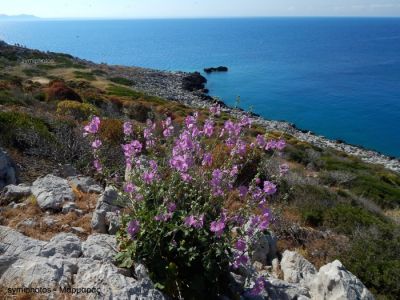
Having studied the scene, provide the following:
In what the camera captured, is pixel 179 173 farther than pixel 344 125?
No

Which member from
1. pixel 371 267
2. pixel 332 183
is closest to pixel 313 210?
pixel 371 267

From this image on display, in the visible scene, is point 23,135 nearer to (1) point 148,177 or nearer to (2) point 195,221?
(1) point 148,177

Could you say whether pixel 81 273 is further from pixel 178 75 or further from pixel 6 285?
pixel 178 75

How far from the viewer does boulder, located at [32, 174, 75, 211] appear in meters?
6.43

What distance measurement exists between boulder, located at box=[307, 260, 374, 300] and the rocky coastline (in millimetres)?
13837

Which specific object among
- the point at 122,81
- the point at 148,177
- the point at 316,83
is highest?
the point at 148,177

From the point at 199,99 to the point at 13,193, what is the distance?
161ft

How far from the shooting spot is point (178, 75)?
7781 centimetres

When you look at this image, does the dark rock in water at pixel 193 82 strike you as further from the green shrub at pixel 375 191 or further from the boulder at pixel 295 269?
the boulder at pixel 295 269

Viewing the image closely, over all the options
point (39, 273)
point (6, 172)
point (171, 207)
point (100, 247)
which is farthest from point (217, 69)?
point (39, 273)

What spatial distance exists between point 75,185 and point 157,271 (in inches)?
150

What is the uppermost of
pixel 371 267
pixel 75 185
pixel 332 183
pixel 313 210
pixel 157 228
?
pixel 157 228

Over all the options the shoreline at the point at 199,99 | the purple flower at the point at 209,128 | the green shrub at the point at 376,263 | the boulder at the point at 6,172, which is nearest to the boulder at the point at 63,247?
the purple flower at the point at 209,128

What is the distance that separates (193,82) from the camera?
73.6 meters
